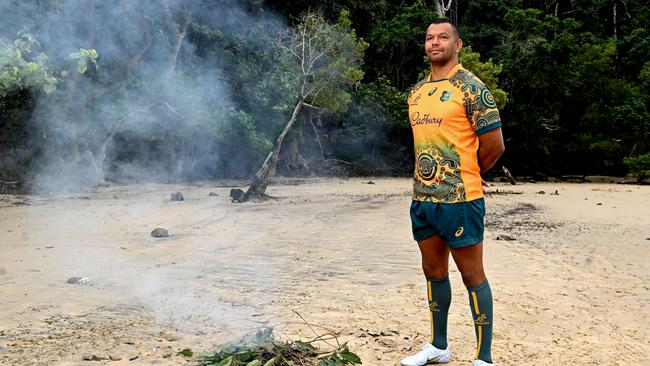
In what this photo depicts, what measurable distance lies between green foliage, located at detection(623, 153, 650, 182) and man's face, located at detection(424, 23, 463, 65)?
20.6m

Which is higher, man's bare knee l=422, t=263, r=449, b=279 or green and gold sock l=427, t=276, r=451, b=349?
man's bare knee l=422, t=263, r=449, b=279

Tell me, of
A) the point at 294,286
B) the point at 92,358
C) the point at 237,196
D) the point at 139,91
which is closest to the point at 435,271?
the point at 92,358

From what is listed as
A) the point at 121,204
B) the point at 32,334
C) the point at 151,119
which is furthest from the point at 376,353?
the point at 151,119

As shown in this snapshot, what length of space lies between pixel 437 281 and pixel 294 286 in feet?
6.83

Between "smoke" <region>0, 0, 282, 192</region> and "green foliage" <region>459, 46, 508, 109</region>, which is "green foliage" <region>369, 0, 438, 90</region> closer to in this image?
"green foliage" <region>459, 46, 508, 109</region>

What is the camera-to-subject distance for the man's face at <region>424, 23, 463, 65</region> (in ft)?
9.71

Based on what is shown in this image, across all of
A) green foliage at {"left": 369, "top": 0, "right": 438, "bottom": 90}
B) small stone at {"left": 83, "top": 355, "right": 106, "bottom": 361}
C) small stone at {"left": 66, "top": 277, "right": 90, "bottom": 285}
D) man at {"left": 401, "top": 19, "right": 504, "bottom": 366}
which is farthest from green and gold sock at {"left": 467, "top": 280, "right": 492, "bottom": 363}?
green foliage at {"left": 369, "top": 0, "right": 438, "bottom": 90}

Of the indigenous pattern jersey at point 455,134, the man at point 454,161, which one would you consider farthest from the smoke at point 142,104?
the indigenous pattern jersey at point 455,134

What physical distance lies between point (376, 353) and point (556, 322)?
1.50 meters

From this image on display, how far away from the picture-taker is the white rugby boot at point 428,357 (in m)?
3.09

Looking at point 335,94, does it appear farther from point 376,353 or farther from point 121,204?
point 376,353

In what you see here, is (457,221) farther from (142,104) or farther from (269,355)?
(142,104)

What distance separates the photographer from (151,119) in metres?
14.4

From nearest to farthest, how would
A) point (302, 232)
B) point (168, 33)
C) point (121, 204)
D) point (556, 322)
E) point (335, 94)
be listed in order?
point (556, 322) < point (302, 232) < point (168, 33) < point (121, 204) < point (335, 94)
